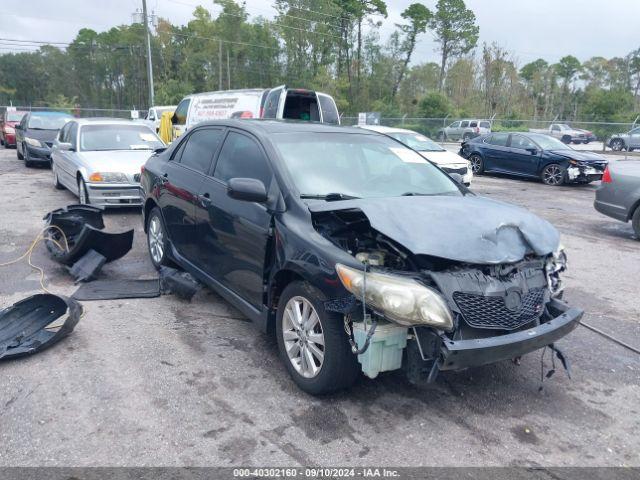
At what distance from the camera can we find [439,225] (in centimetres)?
330

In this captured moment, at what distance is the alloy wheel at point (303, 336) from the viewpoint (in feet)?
10.9

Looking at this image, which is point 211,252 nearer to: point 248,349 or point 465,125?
point 248,349

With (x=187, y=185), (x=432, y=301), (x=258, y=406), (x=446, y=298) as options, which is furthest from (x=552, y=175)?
(x=258, y=406)

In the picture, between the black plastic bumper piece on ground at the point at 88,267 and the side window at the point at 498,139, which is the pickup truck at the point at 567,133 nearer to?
the side window at the point at 498,139

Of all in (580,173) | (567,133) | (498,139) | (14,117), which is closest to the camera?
(580,173)

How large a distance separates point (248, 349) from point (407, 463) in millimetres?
Answer: 1688

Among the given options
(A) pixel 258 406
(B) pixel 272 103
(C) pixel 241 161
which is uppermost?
(B) pixel 272 103

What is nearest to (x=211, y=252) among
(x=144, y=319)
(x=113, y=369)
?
(x=144, y=319)

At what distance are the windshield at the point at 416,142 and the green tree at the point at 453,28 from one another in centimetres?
4666

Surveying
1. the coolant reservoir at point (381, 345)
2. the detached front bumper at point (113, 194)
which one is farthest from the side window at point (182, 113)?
A: the coolant reservoir at point (381, 345)

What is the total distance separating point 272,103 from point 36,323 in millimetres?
9116

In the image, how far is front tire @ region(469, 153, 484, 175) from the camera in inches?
674

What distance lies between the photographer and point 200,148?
5.07 meters

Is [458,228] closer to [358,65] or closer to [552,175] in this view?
[552,175]
